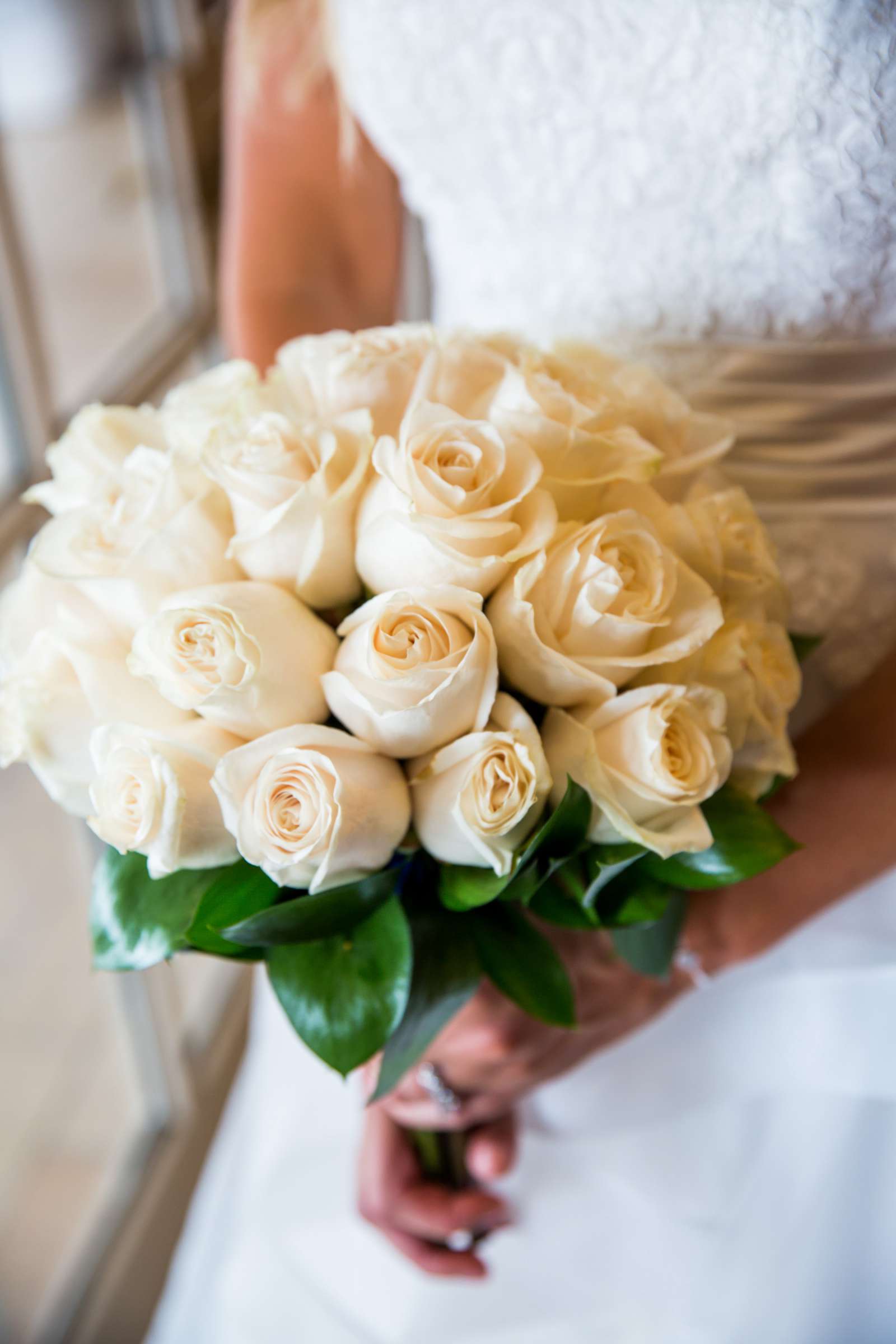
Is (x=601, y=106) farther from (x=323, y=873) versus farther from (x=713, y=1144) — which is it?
(x=713, y=1144)

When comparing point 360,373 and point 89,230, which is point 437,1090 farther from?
point 89,230

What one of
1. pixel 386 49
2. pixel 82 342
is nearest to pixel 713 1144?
pixel 386 49

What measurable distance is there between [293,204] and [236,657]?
63cm

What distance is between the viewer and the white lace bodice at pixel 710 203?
1.98 ft

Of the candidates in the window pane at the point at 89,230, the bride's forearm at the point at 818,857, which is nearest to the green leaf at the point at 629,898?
the bride's forearm at the point at 818,857

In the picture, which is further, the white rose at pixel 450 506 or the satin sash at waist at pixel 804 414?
the satin sash at waist at pixel 804 414

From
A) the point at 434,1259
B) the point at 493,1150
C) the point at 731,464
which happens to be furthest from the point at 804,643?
the point at 434,1259

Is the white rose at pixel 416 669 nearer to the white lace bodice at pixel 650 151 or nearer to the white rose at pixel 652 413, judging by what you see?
the white rose at pixel 652 413

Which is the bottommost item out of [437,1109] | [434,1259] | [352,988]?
[434,1259]

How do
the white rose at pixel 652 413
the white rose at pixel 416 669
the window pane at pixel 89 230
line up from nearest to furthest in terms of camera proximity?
1. the white rose at pixel 416 669
2. the white rose at pixel 652 413
3. the window pane at pixel 89 230

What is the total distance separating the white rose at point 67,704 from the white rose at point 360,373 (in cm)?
16

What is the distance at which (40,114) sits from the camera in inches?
77.3

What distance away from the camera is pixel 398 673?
453 millimetres

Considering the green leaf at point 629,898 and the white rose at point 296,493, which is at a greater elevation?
the white rose at point 296,493
